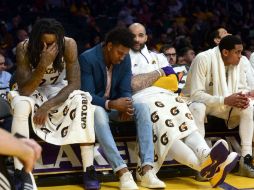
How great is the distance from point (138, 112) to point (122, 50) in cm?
55

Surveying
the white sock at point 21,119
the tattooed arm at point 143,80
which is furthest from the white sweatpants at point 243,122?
the white sock at point 21,119

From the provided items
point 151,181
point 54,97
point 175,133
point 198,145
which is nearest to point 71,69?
point 54,97

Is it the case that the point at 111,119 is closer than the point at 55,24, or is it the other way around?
the point at 55,24

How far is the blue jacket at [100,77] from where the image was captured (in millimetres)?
5055

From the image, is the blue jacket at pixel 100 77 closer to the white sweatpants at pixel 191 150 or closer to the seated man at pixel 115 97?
the seated man at pixel 115 97

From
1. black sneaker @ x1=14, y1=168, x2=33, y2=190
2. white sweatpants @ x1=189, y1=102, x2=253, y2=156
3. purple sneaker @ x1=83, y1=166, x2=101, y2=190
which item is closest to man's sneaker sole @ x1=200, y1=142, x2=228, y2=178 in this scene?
white sweatpants @ x1=189, y1=102, x2=253, y2=156

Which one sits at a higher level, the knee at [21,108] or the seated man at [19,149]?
the seated man at [19,149]

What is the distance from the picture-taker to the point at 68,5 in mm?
12664

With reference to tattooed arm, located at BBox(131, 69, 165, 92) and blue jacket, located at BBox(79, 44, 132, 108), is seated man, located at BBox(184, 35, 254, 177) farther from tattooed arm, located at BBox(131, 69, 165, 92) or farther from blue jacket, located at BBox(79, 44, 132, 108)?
blue jacket, located at BBox(79, 44, 132, 108)

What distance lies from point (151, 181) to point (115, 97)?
0.86 m

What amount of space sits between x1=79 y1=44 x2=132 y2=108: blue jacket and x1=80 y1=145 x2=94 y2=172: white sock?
0.41 meters

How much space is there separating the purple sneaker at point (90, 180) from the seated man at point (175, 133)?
1.76ft

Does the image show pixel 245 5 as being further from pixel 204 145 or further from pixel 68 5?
pixel 204 145

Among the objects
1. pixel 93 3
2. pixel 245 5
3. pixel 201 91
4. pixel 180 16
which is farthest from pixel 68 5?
pixel 201 91
